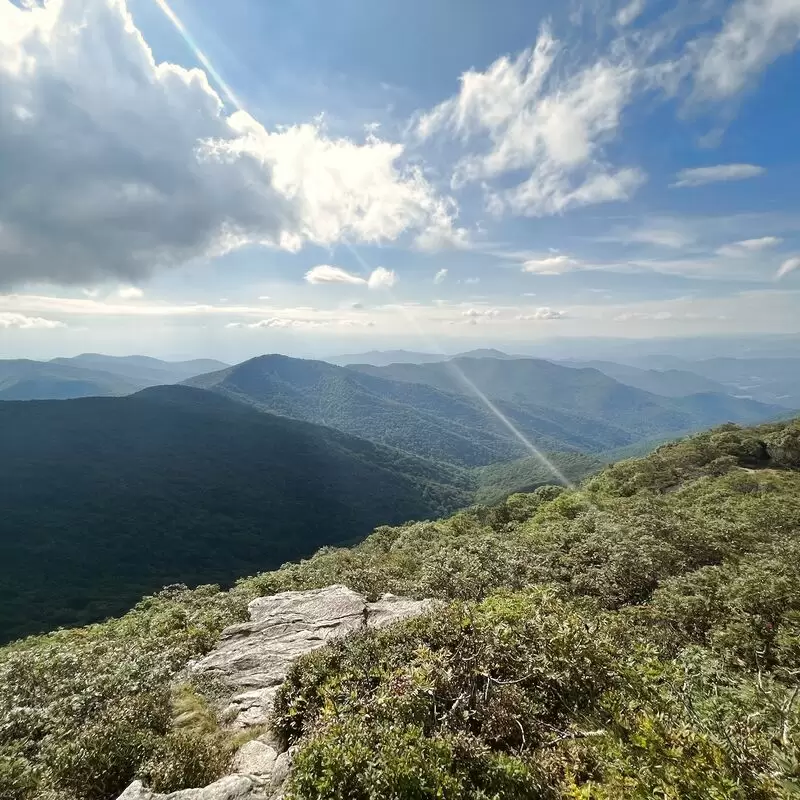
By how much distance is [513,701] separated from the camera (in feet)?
29.7

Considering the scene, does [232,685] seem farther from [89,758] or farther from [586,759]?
[586,759]

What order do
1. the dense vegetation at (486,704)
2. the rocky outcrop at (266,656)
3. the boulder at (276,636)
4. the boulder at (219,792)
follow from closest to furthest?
1. the dense vegetation at (486,704)
2. the boulder at (219,792)
3. the rocky outcrop at (266,656)
4. the boulder at (276,636)

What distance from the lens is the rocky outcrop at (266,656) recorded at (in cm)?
878

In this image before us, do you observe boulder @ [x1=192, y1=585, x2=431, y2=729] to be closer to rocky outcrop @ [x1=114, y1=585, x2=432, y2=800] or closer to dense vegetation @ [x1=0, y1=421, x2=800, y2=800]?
rocky outcrop @ [x1=114, y1=585, x2=432, y2=800]

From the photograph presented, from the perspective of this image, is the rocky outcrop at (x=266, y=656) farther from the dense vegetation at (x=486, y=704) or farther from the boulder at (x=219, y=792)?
the dense vegetation at (x=486, y=704)

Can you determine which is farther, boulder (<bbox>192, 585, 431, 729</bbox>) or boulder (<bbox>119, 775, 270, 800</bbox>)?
boulder (<bbox>192, 585, 431, 729</bbox>)

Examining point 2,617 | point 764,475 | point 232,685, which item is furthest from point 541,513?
point 2,617

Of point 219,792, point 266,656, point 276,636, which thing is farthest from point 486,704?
point 276,636

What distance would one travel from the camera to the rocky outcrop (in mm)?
8781

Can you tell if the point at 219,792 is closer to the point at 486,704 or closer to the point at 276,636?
the point at 486,704

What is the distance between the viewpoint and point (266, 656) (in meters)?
16.3

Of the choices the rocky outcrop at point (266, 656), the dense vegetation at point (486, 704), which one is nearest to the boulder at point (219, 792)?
the rocky outcrop at point (266, 656)

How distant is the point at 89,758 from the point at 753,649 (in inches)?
736

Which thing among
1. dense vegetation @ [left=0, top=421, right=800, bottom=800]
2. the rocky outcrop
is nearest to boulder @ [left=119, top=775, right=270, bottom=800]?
the rocky outcrop
